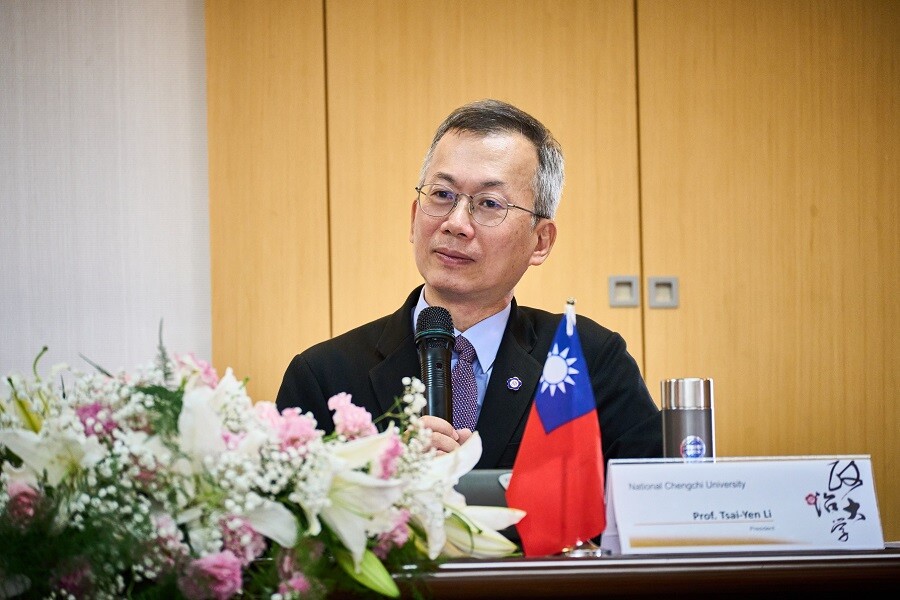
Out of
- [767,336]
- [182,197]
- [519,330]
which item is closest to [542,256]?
[519,330]

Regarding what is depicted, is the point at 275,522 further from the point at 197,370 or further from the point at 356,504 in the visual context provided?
the point at 197,370

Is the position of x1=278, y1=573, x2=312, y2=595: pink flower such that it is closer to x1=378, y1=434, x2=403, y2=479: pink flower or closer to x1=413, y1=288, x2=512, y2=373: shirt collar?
x1=378, y1=434, x2=403, y2=479: pink flower

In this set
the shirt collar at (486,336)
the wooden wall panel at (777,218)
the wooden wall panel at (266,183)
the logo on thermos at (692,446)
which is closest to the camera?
the logo on thermos at (692,446)

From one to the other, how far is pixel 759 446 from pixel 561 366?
7.35ft

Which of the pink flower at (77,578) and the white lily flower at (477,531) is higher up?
the pink flower at (77,578)

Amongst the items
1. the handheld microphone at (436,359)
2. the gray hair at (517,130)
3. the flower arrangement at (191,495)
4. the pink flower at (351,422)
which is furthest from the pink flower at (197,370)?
the gray hair at (517,130)

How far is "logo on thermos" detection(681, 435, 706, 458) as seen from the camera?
5.06ft

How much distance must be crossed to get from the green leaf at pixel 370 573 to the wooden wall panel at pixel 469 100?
7.79 feet

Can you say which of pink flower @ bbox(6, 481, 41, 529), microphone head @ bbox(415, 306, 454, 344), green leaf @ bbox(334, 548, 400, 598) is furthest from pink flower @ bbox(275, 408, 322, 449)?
microphone head @ bbox(415, 306, 454, 344)

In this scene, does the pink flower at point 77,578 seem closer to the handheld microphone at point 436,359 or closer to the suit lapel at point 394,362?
the handheld microphone at point 436,359

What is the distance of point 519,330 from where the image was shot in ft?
8.23

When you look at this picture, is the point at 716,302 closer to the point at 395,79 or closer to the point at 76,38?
the point at 395,79

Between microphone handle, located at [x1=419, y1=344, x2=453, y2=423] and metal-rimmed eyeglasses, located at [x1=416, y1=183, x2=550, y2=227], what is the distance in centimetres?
64

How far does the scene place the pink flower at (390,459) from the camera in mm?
1078
